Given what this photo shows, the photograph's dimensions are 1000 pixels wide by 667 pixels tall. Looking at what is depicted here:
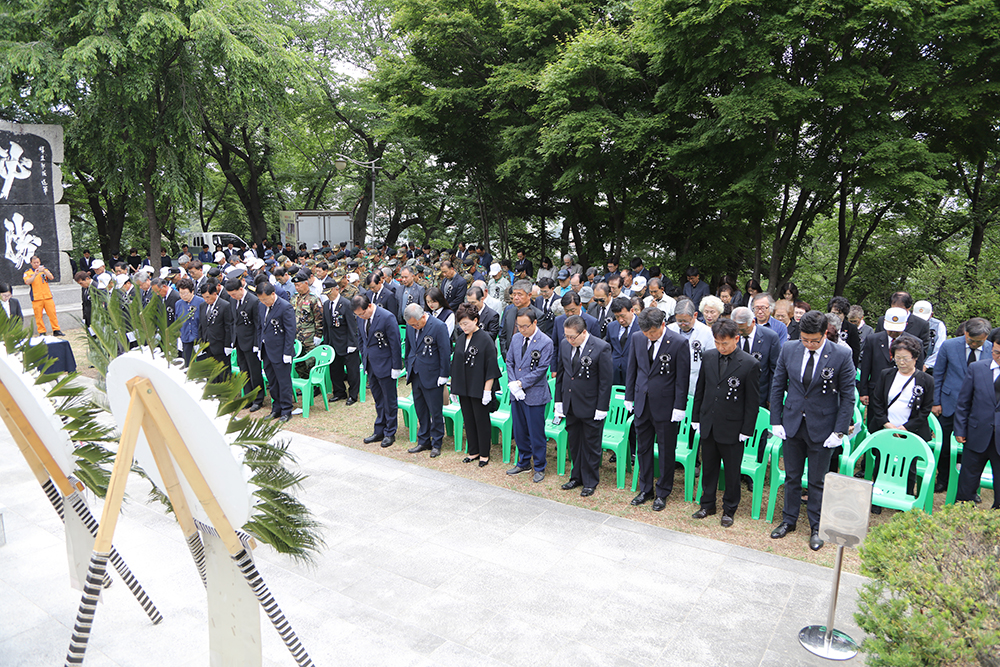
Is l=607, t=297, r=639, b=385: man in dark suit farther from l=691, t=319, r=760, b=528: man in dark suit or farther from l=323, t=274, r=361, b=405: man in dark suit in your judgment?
l=323, t=274, r=361, b=405: man in dark suit

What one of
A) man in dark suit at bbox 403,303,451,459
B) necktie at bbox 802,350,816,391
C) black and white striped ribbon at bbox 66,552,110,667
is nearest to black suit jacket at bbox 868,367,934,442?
necktie at bbox 802,350,816,391

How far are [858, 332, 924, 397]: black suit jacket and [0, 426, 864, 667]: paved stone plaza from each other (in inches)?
114

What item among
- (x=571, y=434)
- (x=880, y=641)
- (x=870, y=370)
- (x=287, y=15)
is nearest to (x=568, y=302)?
(x=571, y=434)

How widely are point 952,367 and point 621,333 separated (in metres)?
3.38

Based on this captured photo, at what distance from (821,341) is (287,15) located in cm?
2485

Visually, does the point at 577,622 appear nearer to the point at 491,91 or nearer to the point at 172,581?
the point at 172,581

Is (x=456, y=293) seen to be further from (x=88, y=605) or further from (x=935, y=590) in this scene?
(x=935, y=590)

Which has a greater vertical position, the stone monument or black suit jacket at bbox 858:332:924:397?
the stone monument

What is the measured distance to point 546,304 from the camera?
33.6 ft

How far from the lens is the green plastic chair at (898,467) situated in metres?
5.24

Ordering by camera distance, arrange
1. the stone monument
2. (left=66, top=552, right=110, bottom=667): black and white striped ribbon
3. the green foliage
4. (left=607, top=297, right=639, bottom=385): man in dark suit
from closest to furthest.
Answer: the green foliage, (left=66, top=552, right=110, bottom=667): black and white striped ribbon, (left=607, top=297, right=639, bottom=385): man in dark suit, the stone monument

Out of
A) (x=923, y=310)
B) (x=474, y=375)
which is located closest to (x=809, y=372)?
(x=923, y=310)

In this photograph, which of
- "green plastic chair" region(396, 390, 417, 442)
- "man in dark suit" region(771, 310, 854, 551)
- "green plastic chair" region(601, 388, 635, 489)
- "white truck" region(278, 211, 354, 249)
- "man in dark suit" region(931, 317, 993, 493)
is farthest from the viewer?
"white truck" region(278, 211, 354, 249)

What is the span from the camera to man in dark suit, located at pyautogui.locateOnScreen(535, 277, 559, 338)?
386 inches
